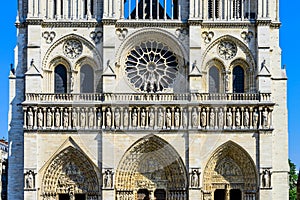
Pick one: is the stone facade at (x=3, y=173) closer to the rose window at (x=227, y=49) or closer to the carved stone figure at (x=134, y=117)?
the carved stone figure at (x=134, y=117)

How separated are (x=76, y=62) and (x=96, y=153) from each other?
4.16 meters

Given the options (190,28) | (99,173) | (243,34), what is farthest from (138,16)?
(99,173)

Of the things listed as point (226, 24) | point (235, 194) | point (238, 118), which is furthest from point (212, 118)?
point (226, 24)

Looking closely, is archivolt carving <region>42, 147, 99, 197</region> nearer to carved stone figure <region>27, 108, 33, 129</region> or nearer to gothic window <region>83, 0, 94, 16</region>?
carved stone figure <region>27, 108, 33, 129</region>

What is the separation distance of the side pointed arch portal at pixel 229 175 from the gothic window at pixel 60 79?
23.6 feet

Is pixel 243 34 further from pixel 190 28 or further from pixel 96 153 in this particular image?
pixel 96 153

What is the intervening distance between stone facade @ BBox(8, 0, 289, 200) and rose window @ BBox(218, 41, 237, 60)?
44 millimetres

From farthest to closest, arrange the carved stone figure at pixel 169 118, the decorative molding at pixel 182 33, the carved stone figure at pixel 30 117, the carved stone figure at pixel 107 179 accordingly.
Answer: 1. the decorative molding at pixel 182 33
2. the carved stone figure at pixel 169 118
3. the carved stone figure at pixel 30 117
4. the carved stone figure at pixel 107 179

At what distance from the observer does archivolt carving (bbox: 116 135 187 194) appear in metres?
31.8

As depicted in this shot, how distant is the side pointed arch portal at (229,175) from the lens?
3189 centimetres

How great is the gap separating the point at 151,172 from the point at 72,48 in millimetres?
6423

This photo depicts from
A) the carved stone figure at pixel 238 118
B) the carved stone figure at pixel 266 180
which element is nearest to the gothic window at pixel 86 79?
the carved stone figure at pixel 238 118

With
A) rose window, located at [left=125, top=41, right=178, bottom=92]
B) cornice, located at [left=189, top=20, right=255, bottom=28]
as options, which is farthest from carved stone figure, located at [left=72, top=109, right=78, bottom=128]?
cornice, located at [left=189, top=20, right=255, bottom=28]

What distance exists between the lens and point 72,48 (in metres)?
32.8
